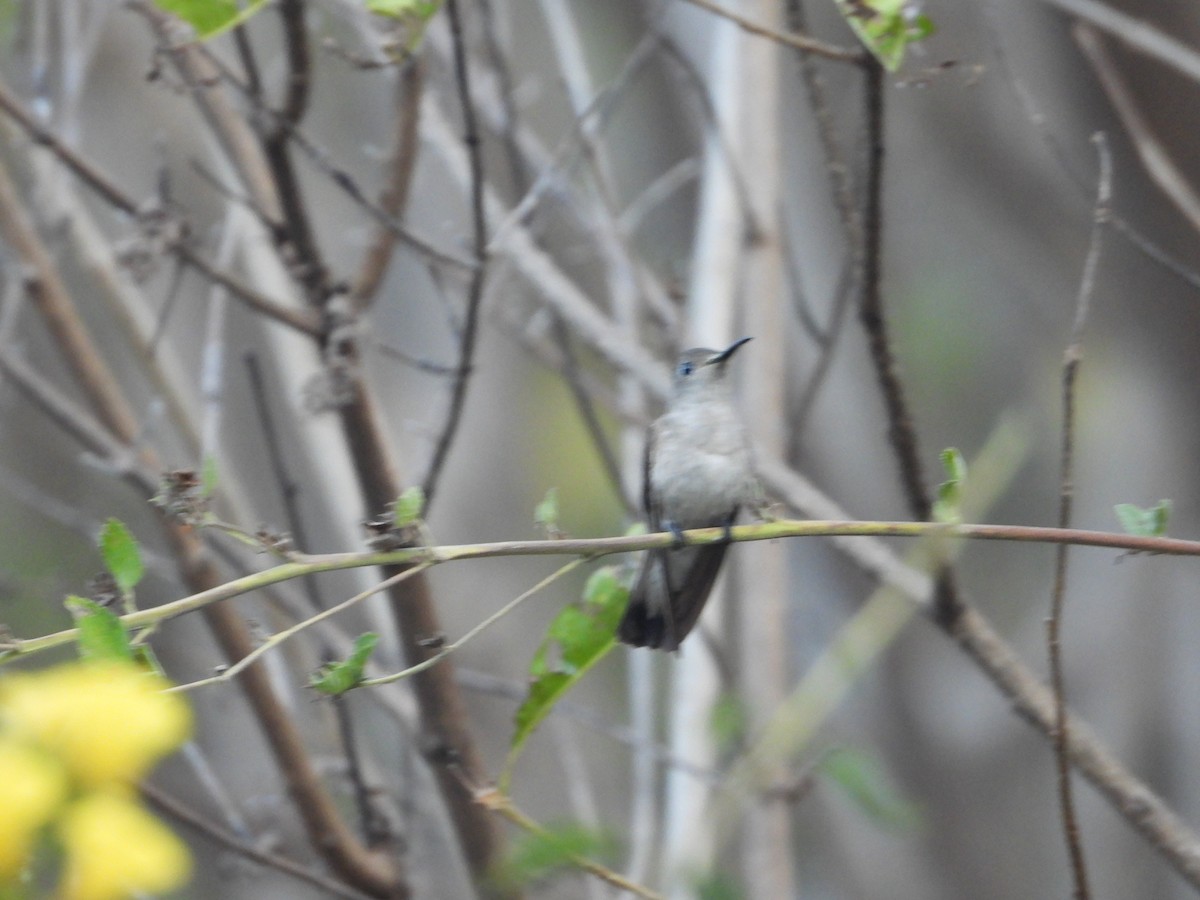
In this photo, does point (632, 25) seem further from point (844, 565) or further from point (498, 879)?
point (498, 879)

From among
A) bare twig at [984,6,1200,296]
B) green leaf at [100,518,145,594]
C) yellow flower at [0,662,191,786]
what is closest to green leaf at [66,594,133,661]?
green leaf at [100,518,145,594]

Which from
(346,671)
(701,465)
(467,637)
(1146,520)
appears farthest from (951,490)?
(701,465)

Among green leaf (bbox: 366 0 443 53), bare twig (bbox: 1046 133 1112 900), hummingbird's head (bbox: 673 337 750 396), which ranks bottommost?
bare twig (bbox: 1046 133 1112 900)

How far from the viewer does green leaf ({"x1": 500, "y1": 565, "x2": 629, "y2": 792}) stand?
1499 mm

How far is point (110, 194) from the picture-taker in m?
1.79

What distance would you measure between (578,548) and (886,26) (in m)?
0.64

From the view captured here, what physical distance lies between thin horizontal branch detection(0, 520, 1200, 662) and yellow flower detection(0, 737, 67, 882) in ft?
1.44

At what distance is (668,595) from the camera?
188 cm

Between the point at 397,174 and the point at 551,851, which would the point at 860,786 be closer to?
the point at 551,851

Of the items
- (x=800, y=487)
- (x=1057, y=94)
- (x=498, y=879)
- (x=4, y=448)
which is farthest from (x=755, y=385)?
(x=4, y=448)

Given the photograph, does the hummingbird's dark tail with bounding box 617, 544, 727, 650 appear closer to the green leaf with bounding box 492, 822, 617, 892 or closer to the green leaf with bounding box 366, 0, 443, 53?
the green leaf with bounding box 492, 822, 617, 892

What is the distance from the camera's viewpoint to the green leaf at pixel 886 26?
1.23 metres

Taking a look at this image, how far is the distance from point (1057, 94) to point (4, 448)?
3764mm

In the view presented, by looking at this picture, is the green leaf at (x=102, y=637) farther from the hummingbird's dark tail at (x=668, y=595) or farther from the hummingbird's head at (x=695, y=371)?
the hummingbird's head at (x=695, y=371)
